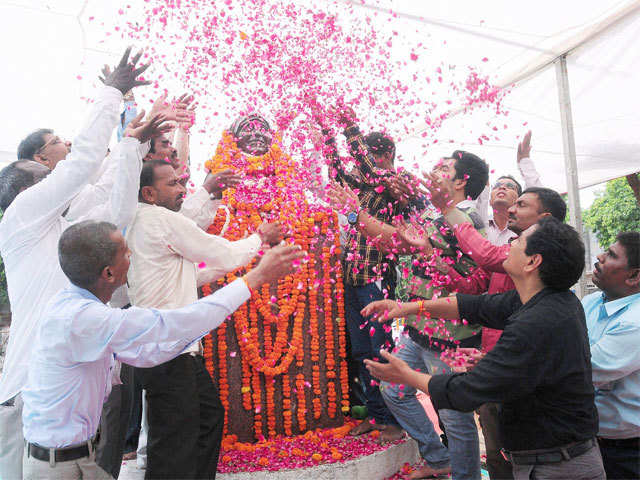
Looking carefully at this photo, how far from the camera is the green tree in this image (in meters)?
26.2

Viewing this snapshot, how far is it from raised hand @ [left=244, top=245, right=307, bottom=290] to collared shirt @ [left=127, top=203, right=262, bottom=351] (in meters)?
0.61

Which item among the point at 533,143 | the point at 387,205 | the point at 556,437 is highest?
the point at 533,143

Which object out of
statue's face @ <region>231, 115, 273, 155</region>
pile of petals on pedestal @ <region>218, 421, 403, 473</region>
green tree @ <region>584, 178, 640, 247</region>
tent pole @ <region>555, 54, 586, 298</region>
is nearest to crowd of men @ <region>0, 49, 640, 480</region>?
pile of petals on pedestal @ <region>218, 421, 403, 473</region>

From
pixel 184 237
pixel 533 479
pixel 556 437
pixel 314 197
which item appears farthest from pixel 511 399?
pixel 314 197

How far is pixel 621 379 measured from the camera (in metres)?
2.65

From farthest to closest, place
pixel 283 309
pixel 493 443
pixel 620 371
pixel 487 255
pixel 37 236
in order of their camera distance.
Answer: pixel 283 309 < pixel 493 443 < pixel 487 255 < pixel 37 236 < pixel 620 371

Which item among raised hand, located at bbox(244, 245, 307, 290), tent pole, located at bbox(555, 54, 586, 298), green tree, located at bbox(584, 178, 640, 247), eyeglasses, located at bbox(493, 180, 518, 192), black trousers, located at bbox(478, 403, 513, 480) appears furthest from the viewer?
green tree, located at bbox(584, 178, 640, 247)

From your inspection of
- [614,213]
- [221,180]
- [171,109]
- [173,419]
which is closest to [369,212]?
[221,180]

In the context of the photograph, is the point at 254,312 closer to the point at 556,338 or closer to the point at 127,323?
the point at 127,323

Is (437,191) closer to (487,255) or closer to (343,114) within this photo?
(487,255)

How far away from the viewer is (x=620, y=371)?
251 centimetres

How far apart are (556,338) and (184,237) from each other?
1994 millimetres

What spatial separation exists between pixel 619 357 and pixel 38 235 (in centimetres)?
313

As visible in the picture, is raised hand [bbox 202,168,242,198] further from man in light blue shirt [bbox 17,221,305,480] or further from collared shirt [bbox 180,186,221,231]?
man in light blue shirt [bbox 17,221,305,480]
